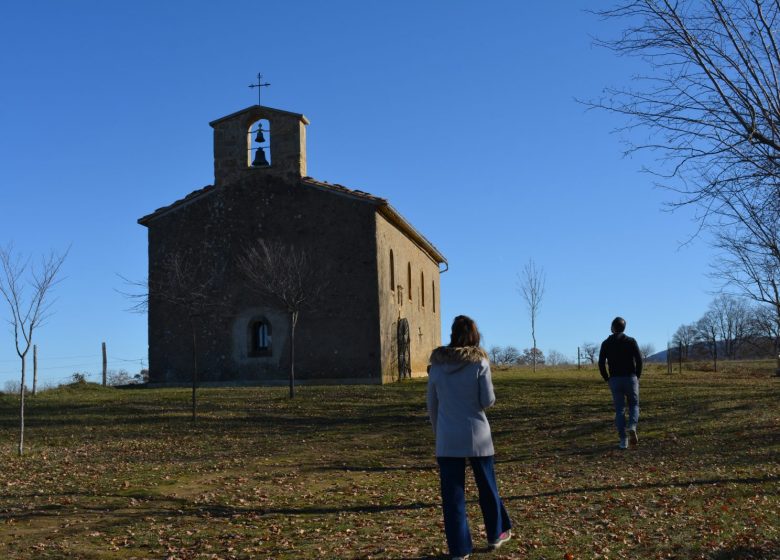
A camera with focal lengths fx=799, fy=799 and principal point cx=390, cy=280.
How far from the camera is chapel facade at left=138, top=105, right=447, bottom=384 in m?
25.0

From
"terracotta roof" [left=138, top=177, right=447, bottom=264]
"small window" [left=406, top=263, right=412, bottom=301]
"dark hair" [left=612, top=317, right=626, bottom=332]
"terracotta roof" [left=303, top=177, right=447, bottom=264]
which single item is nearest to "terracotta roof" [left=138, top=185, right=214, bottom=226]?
"terracotta roof" [left=138, top=177, right=447, bottom=264]

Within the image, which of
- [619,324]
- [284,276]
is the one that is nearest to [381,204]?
[284,276]

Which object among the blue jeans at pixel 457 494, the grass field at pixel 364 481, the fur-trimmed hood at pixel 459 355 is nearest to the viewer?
the blue jeans at pixel 457 494

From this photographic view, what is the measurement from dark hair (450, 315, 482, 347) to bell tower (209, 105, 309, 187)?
20.0 meters

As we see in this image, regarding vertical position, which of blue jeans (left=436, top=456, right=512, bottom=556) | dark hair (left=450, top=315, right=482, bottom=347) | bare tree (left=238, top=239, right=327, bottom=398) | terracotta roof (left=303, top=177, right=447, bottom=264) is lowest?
blue jeans (left=436, top=456, right=512, bottom=556)

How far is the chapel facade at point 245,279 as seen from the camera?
82.0 ft

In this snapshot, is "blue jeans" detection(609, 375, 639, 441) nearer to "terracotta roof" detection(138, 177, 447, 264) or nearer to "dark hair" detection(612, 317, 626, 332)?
"dark hair" detection(612, 317, 626, 332)

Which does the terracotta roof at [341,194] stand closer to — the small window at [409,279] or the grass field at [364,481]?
the small window at [409,279]

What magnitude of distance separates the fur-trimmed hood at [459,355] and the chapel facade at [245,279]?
60.1 feet

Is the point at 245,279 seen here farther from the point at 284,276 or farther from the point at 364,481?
the point at 364,481

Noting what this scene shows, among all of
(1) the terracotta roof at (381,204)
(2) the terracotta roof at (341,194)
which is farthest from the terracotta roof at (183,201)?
(1) the terracotta roof at (381,204)

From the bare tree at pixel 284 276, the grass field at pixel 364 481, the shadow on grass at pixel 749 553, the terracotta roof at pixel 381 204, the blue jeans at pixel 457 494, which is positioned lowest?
the shadow on grass at pixel 749 553

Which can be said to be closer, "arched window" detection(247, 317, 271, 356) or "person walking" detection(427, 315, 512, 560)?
"person walking" detection(427, 315, 512, 560)

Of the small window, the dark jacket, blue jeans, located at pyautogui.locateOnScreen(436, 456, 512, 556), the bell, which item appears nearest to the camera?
blue jeans, located at pyautogui.locateOnScreen(436, 456, 512, 556)
